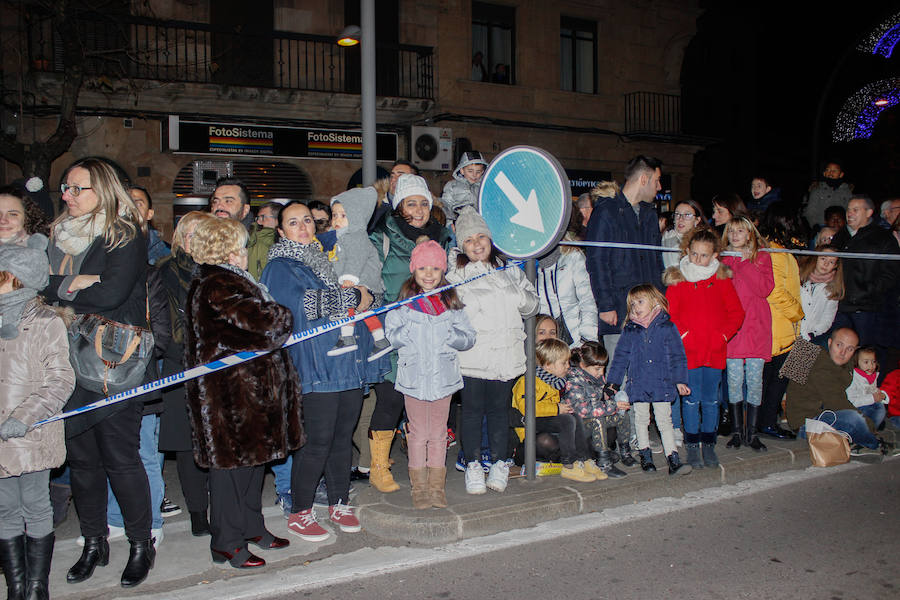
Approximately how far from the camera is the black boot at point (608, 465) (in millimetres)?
6016

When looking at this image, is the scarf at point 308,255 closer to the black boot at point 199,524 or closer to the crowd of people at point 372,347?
the crowd of people at point 372,347

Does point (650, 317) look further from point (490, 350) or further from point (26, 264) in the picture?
point (26, 264)

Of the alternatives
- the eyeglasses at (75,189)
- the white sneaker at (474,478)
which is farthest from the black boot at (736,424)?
the eyeglasses at (75,189)

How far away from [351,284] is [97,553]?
2.27 m

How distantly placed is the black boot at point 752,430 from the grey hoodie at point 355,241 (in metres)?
3.64

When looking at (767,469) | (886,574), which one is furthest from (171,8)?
(886,574)

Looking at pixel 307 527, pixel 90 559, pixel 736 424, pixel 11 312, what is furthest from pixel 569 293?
pixel 11 312

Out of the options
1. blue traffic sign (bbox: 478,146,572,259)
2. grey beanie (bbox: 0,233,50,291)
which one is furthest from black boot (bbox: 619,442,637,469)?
grey beanie (bbox: 0,233,50,291)

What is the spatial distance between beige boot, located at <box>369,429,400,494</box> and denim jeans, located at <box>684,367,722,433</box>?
7.98 feet

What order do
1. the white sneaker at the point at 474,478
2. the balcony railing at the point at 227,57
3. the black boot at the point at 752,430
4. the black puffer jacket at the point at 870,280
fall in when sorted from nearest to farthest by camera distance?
the white sneaker at the point at 474,478 < the black boot at the point at 752,430 < the black puffer jacket at the point at 870,280 < the balcony railing at the point at 227,57

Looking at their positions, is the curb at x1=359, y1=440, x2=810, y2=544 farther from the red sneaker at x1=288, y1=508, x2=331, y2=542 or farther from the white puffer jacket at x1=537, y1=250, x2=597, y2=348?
the white puffer jacket at x1=537, y1=250, x2=597, y2=348

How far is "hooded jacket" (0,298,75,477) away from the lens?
3871mm

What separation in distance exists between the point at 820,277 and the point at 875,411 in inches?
55.4

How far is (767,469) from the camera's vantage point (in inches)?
258
